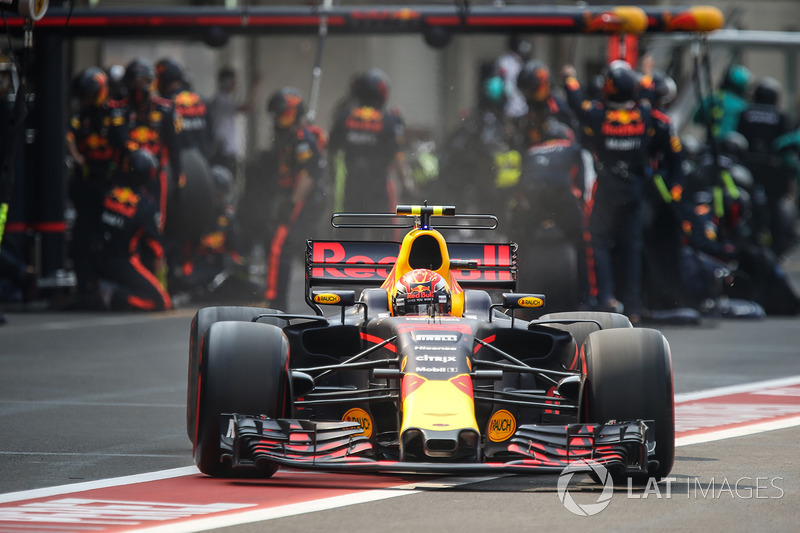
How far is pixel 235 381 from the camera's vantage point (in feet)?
23.4

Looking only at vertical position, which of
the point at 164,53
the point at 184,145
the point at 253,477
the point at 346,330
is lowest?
the point at 253,477

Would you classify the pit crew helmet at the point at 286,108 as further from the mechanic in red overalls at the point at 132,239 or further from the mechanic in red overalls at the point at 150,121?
the mechanic in red overalls at the point at 132,239

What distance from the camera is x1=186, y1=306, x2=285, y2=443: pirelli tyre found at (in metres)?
7.53

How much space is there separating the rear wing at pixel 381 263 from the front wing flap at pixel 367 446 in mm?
2120

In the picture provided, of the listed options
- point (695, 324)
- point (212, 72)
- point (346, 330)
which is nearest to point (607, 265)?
point (695, 324)

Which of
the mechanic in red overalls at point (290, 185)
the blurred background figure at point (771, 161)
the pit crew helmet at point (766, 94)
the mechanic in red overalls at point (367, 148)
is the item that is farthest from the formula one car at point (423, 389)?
the pit crew helmet at point (766, 94)

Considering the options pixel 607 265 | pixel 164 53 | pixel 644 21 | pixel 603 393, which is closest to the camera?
pixel 603 393

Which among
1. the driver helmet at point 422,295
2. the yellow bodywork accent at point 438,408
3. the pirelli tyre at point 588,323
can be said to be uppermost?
the driver helmet at point 422,295

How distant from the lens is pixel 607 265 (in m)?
16.2

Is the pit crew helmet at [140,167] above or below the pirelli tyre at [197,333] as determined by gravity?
above

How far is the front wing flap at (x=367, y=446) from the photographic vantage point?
6.73 meters

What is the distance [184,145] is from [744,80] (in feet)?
27.7

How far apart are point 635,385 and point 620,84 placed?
29.7 ft

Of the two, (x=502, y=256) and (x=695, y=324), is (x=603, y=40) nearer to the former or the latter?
(x=695, y=324)
